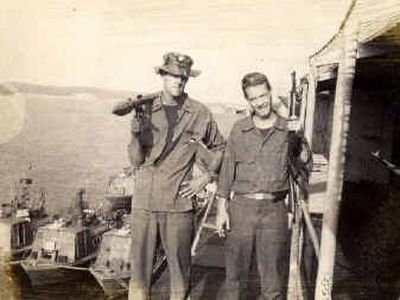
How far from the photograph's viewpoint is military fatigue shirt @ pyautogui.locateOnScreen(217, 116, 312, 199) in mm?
2127

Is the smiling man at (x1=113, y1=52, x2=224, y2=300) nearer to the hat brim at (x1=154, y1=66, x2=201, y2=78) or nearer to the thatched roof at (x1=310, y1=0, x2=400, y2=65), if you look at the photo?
the hat brim at (x1=154, y1=66, x2=201, y2=78)

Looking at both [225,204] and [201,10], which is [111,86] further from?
[225,204]

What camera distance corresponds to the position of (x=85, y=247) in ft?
7.27

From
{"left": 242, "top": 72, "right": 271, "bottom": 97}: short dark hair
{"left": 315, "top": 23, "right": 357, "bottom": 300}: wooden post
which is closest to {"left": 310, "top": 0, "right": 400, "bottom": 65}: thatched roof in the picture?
{"left": 315, "top": 23, "right": 357, "bottom": 300}: wooden post

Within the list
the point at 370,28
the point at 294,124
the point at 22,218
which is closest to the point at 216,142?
the point at 294,124

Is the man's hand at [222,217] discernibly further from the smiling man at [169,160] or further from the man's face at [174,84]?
the man's face at [174,84]

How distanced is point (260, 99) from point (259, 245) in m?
0.63

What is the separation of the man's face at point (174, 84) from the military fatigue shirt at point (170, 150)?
0.14ft

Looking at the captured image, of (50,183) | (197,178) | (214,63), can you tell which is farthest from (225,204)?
(50,183)

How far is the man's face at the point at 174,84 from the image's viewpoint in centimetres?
210

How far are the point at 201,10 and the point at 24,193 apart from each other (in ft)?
3.54

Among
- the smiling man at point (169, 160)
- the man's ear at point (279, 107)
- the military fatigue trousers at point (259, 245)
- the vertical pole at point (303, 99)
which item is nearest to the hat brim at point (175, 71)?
the smiling man at point (169, 160)

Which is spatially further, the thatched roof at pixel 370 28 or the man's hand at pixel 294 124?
the man's hand at pixel 294 124

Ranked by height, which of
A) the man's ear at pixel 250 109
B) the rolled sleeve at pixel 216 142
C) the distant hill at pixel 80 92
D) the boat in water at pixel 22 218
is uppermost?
the distant hill at pixel 80 92
